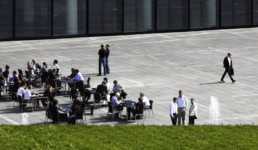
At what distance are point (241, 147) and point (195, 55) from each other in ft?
83.5

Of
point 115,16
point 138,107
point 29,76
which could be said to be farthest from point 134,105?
point 115,16

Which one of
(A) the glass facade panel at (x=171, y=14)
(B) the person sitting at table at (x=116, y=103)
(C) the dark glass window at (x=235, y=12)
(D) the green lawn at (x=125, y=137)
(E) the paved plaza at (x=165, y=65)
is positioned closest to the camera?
(D) the green lawn at (x=125, y=137)

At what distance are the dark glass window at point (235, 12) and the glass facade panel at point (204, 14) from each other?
450 millimetres

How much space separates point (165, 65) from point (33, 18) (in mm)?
9287

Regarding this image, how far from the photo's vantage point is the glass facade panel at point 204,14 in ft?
194

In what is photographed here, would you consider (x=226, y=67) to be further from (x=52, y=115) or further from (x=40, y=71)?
(x=52, y=115)

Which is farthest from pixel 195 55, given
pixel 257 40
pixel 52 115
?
pixel 52 115

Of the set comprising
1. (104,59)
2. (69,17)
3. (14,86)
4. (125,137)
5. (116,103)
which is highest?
(69,17)

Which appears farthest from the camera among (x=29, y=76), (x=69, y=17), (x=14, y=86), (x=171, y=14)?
(x=171, y=14)

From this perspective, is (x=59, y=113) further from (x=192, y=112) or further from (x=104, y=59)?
(x=104, y=59)

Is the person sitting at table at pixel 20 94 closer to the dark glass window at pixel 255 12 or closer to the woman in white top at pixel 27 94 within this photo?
the woman in white top at pixel 27 94

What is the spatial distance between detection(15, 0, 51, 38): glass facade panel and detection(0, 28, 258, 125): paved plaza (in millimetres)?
586

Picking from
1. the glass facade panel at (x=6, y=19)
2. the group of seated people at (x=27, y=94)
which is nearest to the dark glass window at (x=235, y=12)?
the glass facade panel at (x=6, y=19)

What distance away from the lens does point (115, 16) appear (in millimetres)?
57156
